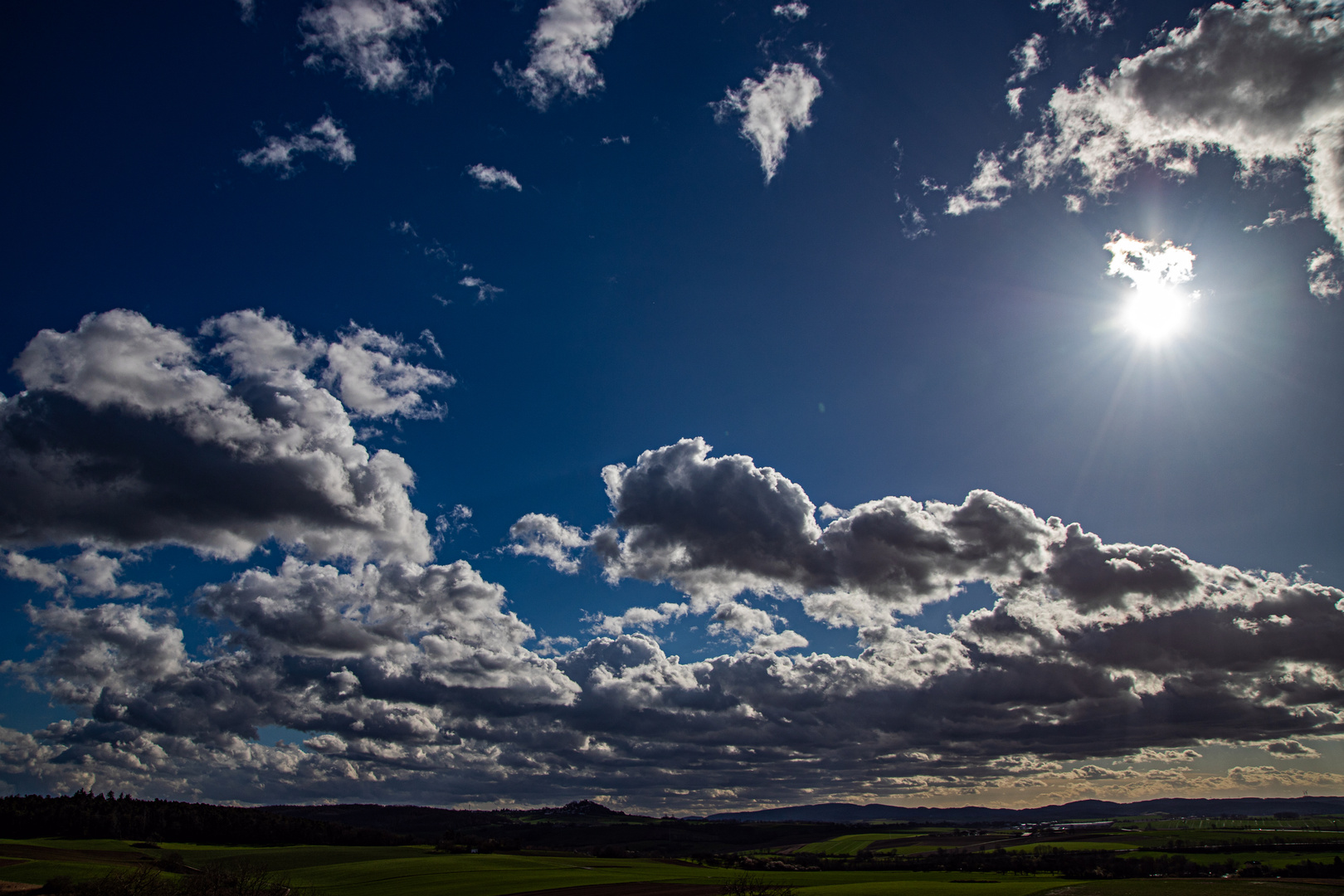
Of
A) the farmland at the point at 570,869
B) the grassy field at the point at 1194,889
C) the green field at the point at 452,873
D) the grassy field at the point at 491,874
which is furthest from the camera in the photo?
→ the green field at the point at 452,873

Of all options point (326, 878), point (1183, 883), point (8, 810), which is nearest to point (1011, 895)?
point (1183, 883)

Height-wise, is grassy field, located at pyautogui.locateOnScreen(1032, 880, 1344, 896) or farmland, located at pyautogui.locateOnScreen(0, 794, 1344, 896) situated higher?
grassy field, located at pyautogui.locateOnScreen(1032, 880, 1344, 896)

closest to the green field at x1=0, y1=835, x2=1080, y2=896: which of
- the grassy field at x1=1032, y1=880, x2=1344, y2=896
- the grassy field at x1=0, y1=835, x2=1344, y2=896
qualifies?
the grassy field at x1=0, y1=835, x2=1344, y2=896

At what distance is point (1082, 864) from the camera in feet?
537

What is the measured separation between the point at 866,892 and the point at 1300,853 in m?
154

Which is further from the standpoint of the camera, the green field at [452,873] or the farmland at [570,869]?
the green field at [452,873]

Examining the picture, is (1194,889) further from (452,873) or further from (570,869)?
(452,873)

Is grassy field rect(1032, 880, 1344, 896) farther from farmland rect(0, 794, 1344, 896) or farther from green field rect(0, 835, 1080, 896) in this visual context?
green field rect(0, 835, 1080, 896)

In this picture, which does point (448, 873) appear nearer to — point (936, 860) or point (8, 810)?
point (936, 860)

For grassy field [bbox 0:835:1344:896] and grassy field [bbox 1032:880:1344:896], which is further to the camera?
grassy field [bbox 0:835:1344:896]

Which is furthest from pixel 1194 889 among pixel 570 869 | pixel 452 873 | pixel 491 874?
pixel 452 873

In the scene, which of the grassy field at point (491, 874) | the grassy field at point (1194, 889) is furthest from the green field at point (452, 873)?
the grassy field at point (1194, 889)

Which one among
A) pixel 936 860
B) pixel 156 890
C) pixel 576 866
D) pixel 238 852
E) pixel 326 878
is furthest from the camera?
pixel 936 860

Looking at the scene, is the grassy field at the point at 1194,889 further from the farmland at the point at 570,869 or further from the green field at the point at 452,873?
the green field at the point at 452,873
